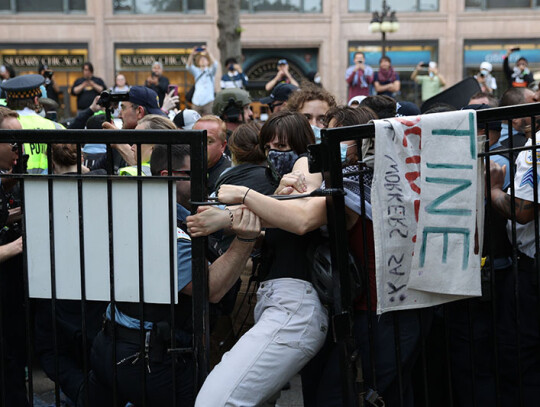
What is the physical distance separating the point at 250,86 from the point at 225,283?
18.9 meters

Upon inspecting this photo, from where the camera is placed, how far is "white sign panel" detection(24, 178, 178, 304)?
124 inches

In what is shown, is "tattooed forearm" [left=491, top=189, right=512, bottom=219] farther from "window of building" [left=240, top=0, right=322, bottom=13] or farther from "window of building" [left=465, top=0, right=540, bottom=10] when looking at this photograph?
"window of building" [left=465, top=0, right=540, bottom=10]

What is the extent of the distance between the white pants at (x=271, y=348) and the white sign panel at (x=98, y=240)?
1.27ft

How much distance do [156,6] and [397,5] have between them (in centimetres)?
936

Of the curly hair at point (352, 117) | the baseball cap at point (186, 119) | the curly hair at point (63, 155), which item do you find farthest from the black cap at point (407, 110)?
the curly hair at point (63, 155)

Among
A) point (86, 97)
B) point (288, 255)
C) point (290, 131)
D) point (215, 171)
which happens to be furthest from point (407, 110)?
point (86, 97)

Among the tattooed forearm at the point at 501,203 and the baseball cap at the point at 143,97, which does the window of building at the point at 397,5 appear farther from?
the tattooed forearm at the point at 501,203

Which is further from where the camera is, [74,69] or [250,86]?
[74,69]

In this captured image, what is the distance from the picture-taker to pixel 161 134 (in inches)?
122

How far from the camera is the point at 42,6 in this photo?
96.0 feet

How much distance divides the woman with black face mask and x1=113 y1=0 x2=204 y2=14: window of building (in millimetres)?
26896

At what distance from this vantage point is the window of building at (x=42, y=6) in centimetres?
2897

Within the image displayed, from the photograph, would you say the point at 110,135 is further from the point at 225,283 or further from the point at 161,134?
the point at 225,283

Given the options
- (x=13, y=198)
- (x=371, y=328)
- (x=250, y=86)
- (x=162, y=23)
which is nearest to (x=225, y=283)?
(x=371, y=328)
